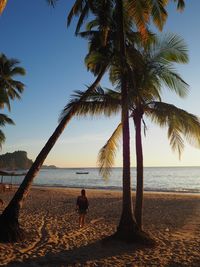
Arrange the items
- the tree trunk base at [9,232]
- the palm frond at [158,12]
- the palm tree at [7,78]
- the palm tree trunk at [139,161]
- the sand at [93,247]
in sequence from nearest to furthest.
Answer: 1. the sand at [93,247]
2. the tree trunk base at [9,232]
3. the palm tree trunk at [139,161]
4. the palm frond at [158,12]
5. the palm tree at [7,78]

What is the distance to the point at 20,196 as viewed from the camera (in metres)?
10.4

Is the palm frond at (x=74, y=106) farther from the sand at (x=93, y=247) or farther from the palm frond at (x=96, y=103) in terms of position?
the sand at (x=93, y=247)

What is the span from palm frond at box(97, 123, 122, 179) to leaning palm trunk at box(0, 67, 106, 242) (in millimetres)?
1850

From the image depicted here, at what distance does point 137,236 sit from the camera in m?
9.73

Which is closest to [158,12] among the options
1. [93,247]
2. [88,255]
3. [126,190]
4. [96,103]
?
[96,103]

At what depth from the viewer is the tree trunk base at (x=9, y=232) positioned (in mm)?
9539

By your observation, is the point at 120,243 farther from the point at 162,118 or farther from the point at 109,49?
the point at 109,49

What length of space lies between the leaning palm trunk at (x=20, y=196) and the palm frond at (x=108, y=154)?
185 cm

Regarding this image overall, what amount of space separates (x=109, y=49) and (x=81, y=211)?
7030 mm

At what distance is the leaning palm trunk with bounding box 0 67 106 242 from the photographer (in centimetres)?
972

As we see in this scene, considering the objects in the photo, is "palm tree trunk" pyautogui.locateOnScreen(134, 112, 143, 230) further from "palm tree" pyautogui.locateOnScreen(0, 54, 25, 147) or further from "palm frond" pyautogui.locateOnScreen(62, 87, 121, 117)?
"palm tree" pyautogui.locateOnScreen(0, 54, 25, 147)

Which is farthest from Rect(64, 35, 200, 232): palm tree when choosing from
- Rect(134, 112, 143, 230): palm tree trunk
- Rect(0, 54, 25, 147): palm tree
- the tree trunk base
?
Rect(0, 54, 25, 147): palm tree

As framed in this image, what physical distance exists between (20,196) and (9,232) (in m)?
1.16

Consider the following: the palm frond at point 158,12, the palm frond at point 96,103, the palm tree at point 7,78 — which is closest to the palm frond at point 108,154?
the palm frond at point 96,103
